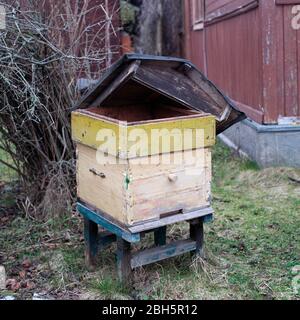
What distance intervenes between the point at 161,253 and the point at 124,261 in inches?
11.9

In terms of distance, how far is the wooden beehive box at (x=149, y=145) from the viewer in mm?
3520

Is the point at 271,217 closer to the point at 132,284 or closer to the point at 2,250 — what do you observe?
the point at 132,284

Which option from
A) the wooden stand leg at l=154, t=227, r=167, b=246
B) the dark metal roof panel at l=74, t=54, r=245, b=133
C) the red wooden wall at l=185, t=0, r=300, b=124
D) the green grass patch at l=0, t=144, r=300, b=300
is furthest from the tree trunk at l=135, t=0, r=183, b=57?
the dark metal roof panel at l=74, t=54, r=245, b=133

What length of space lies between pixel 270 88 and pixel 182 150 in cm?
351

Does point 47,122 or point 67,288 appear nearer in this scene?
point 67,288

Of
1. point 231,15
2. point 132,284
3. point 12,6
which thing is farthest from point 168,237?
point 231,15

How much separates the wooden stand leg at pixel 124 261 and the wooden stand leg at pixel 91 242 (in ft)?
1.60

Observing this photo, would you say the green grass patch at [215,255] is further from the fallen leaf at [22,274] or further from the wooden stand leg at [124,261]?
the fallen leaf at [22,274]

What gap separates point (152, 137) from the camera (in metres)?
3.53

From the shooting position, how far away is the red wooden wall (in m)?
6.70

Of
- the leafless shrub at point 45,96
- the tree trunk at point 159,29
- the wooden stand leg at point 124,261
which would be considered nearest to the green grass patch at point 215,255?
the wooden stand leg at point 124,261

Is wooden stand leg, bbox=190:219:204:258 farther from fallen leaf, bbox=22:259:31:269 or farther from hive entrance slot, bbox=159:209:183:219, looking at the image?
fallen leaf, bbox=22:259:31:269

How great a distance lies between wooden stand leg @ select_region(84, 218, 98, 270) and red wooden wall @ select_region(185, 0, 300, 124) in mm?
3423

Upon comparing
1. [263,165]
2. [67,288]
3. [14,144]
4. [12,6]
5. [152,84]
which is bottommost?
[67,288]
